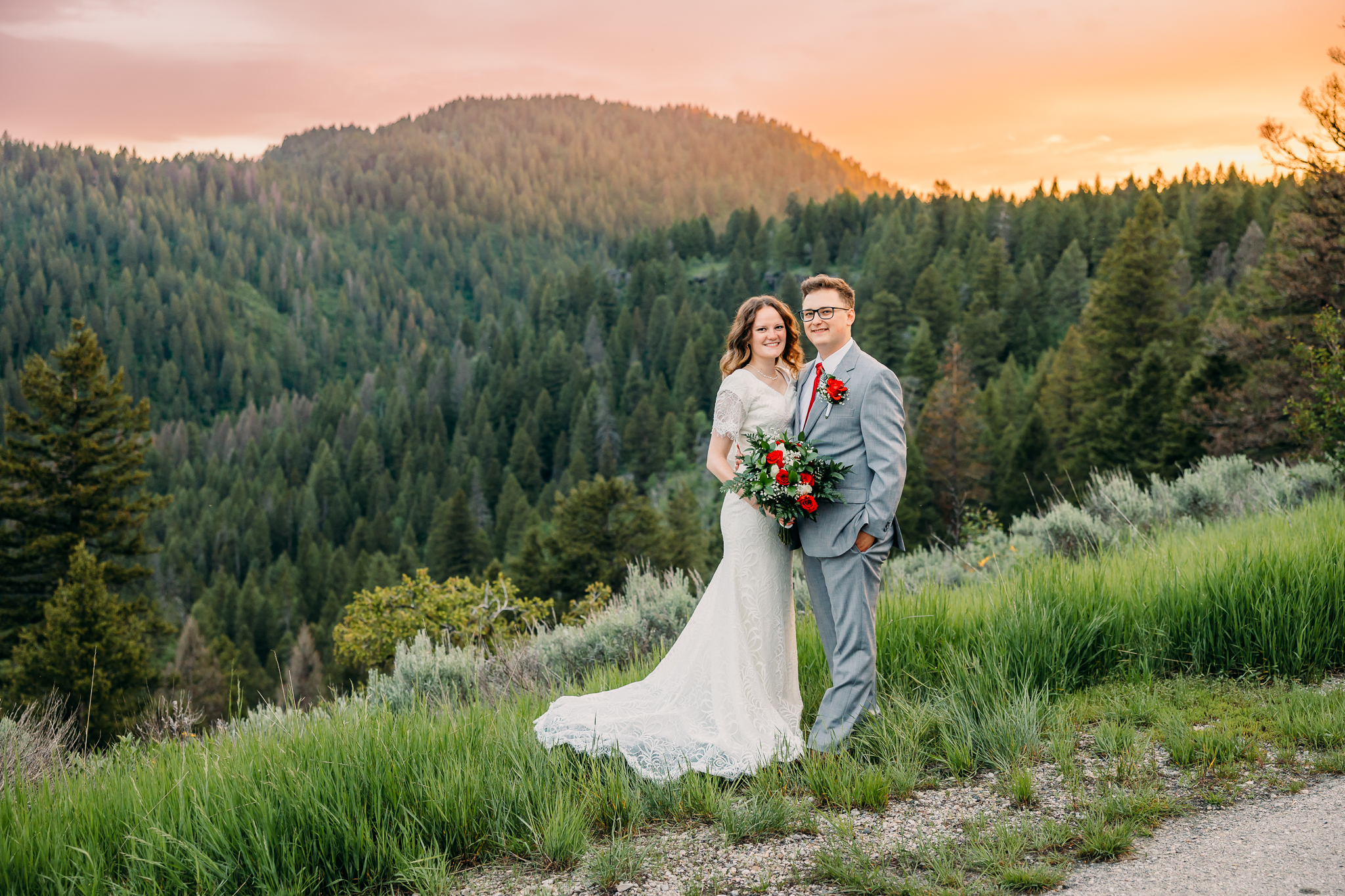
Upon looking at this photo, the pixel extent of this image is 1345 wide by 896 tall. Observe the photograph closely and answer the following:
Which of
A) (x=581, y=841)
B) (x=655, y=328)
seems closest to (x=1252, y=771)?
(x=581, y=841)

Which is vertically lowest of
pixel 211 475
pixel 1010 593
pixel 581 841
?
pixel 211 475

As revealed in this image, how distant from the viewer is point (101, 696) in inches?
898

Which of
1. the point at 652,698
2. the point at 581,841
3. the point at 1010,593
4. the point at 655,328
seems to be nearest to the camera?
the point at 581,841

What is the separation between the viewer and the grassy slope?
3.31m

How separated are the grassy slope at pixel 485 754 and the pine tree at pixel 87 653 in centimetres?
2215

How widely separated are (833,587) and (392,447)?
116571 mm

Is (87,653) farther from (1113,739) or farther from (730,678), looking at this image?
(1113,739)

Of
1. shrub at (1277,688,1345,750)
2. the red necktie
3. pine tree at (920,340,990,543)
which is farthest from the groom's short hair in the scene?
pine tree at (920,340,990,543)

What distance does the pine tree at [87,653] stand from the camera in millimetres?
22422

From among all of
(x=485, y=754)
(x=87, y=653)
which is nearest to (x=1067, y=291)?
(x=87, y=653)

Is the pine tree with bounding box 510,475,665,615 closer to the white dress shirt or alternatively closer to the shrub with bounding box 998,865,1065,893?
the white dress shirt

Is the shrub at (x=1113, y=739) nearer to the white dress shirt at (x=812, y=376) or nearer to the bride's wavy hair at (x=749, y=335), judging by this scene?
the white dress shirt at (x=812, y=376)

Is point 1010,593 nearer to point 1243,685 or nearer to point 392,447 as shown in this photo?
point 1243,685

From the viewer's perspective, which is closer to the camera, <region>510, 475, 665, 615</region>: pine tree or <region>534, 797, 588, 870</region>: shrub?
<region>534, 797, 588, 870</region>: shrub
